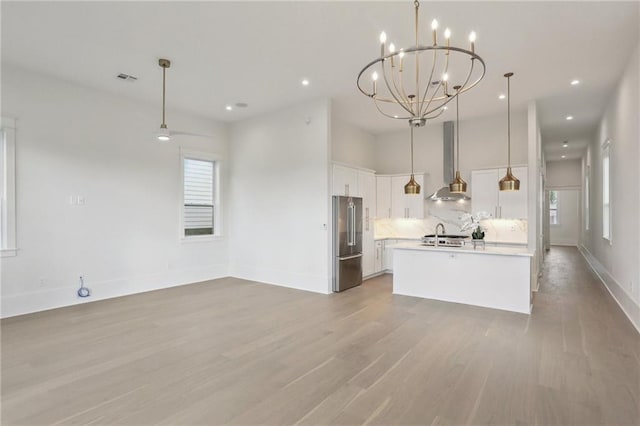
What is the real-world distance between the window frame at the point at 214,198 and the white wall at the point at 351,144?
103 inches

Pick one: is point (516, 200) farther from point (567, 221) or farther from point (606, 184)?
point (567, 221)

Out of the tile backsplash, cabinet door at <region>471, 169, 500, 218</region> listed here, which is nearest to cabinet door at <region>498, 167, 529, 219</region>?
cabinet door at <region>471, 169, 500, 218</region>

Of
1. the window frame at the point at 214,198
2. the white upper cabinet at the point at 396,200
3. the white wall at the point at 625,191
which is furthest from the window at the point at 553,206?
the window frame at the point at 214,198

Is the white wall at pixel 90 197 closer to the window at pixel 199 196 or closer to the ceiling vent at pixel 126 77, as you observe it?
the window at pixel 199 196

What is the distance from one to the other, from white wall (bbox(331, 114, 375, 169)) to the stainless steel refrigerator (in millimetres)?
1189

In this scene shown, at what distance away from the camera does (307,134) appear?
6.17 metres

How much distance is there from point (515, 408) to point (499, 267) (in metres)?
2.80

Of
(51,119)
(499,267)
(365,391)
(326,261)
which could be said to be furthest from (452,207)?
(51,119)

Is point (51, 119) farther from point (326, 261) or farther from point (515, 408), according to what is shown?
point (515, 408)

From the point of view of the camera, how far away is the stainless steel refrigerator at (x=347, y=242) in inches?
235

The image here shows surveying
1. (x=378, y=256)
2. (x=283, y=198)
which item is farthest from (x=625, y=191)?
(x=283, y=198)

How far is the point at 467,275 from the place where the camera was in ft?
16.6

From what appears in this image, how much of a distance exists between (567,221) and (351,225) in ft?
41.7

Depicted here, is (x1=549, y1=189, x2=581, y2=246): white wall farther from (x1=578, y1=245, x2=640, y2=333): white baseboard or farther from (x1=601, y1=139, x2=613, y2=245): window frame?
(x1=601, y1=139, x2=613, y2=245): window frame
